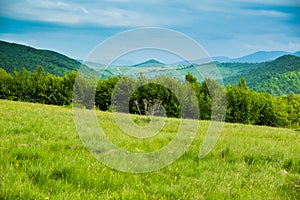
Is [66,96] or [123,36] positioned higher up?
[123,36]

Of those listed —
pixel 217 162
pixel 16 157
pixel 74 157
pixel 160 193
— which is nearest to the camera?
pixel 160 193

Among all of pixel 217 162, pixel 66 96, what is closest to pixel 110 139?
pixel 217 162

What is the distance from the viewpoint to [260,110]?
89938 millimetres

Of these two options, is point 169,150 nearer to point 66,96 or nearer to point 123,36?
point 123,36

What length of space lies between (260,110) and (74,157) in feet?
290

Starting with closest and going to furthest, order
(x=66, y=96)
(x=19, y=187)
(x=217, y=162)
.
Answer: (x=19, y=187) < (x=217, y=162) < (x=66, y=96)

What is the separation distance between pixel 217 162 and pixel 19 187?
5.05m

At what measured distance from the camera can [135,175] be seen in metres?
6.93

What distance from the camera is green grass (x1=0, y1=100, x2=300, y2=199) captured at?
18.6 feet

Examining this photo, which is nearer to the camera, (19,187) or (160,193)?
(19,187)

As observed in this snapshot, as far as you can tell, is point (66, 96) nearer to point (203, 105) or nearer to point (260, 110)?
point (203, 105)

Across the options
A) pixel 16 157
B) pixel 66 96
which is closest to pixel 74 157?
pixel 16 157

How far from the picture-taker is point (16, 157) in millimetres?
7121

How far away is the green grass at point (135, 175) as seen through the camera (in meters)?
5.66
